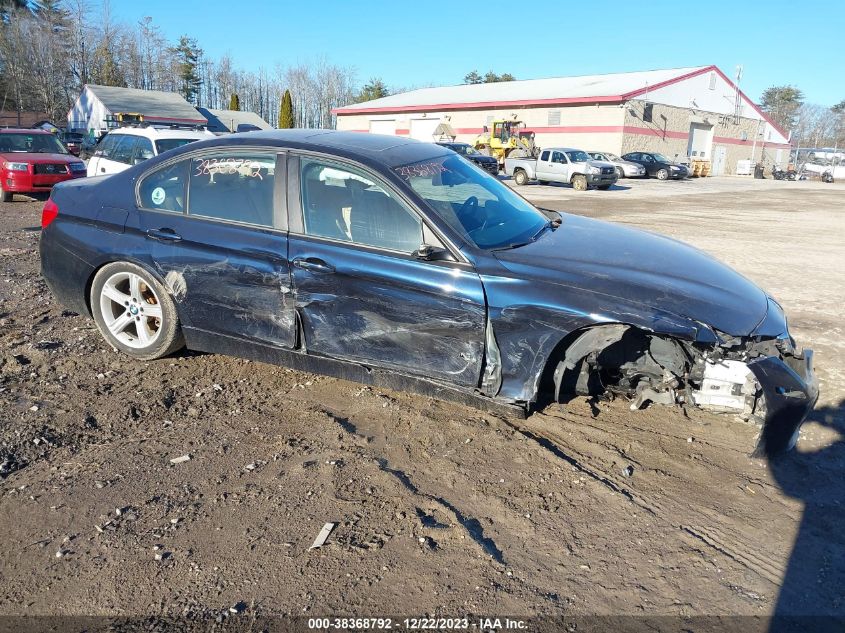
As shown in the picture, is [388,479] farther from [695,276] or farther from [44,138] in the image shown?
[44,138]

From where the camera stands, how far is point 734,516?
9.83 feet

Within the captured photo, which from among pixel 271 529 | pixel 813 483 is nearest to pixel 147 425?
pixel 271 529

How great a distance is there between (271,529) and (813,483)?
2741mm

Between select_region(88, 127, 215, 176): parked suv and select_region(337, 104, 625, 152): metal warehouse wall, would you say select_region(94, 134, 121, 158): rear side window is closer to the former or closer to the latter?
select_region(88, 127, 215, 176): parked suv

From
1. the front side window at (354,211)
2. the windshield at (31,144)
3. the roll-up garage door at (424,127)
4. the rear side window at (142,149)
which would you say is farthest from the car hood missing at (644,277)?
the roll-up garage door at (424,127)

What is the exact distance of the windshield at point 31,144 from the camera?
1434 cm

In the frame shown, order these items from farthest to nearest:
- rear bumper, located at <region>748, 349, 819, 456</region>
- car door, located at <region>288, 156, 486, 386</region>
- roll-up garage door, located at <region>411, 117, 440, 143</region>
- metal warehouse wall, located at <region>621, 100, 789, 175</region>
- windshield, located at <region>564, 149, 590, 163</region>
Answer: roll-up garage door, located at <region>411, 117, 440, 143</region>, metal warehouse wall, located at <region>621, 100, 789, 175</region>, windshield, located at <region>564, 149, 590, 163</region>, car door, located at <region>288, 156, 486, 386</region>, rear bumper, located at <region>748, 349, 819, 456</region>

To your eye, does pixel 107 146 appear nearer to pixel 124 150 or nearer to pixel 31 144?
pixel 124 150

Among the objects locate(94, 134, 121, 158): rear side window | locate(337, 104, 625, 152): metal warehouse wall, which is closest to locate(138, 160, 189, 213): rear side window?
locate(94, 134, 121, 158): rear side window

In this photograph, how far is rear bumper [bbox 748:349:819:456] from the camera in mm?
3141

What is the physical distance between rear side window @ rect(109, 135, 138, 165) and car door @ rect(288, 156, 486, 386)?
8.24m

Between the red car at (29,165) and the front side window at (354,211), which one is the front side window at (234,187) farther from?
the red car at (29,165)

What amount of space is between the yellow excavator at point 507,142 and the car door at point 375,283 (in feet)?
95.2

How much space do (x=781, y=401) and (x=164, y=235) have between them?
3.79 metres
